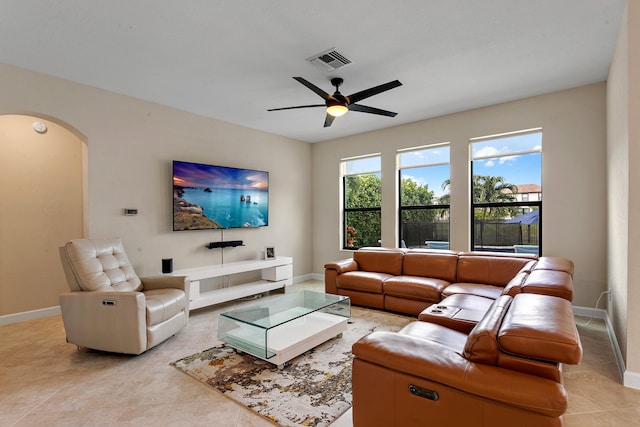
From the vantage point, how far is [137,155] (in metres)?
4.29

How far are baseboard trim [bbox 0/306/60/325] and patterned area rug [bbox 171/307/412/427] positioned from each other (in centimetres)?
258

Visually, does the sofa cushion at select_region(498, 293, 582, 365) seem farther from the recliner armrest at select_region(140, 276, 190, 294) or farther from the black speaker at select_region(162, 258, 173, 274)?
the black speaker at select_region(162, 258, 173, 274)

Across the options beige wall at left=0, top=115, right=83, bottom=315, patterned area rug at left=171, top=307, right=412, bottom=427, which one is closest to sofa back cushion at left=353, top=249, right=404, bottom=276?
patterned area rug at left=171, top=307, right=412, bottom=427

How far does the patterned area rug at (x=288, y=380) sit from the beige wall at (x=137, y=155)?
213 centimetres

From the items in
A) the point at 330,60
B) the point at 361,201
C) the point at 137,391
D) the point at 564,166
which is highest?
the point at 330,60

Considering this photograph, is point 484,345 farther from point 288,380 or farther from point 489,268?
point 489,268

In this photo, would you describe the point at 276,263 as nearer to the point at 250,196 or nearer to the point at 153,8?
the point at 250,196

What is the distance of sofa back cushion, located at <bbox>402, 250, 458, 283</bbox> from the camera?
14.1 feet

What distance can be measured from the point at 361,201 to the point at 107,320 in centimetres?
454

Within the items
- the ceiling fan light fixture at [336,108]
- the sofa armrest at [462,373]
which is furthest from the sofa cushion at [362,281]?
the sofa armrest at [462,373]

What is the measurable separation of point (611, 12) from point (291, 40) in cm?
260

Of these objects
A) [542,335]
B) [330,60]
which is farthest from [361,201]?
[542,335]

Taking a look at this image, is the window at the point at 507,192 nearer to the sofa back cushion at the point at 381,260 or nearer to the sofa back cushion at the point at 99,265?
the sofa back cushion at the point at 381,260

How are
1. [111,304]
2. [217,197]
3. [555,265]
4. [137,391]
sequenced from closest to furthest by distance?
[137,391]
[111,304]
[555,265]
[217,197]
